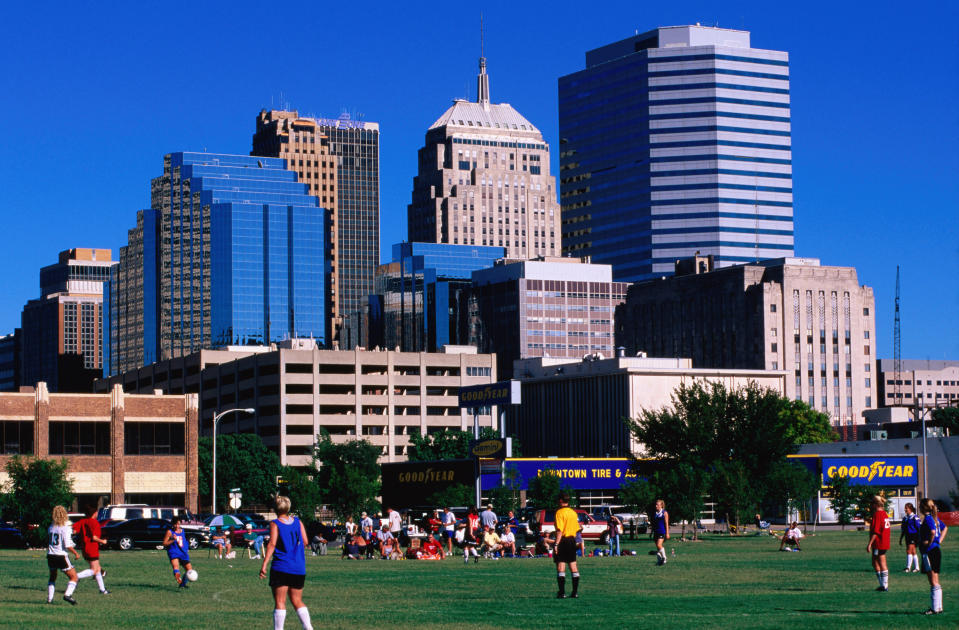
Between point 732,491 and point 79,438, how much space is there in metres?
46.2

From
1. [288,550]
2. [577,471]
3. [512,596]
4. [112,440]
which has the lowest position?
[512,596]

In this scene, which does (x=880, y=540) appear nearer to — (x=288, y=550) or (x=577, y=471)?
(x=288, y=550)

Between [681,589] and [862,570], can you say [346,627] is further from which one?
[862,570]

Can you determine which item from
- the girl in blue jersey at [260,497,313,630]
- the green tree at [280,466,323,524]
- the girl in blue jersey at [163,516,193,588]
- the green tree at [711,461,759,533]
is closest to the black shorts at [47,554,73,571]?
Answer: the girl in blue jersey at [163,516,193,588]

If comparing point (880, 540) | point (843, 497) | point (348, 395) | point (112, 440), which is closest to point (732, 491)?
point (843, 497)

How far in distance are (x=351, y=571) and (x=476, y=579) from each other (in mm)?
6904

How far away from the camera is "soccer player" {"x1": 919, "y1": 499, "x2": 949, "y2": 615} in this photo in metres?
24.2

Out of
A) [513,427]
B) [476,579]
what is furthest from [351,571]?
[513,427]

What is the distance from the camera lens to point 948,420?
556 feet

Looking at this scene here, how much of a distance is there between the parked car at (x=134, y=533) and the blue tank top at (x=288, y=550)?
43.2m

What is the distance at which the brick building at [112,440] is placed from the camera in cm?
9412

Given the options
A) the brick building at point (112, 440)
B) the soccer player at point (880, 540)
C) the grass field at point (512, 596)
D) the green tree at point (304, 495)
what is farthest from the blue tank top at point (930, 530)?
the brick building at point (112, 440)

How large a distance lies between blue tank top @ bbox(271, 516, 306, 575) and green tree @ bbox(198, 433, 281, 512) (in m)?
110

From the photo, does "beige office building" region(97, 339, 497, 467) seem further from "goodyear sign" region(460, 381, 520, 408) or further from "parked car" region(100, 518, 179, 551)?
"parked car" region(100, 518, 179, 551)
